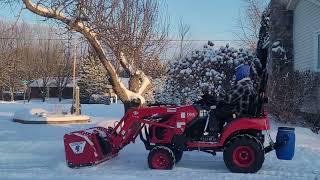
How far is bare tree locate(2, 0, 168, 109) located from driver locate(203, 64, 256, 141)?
5.70 metres

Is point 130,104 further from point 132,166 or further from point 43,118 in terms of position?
point 43,118

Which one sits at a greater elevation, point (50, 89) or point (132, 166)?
point (132, 166)

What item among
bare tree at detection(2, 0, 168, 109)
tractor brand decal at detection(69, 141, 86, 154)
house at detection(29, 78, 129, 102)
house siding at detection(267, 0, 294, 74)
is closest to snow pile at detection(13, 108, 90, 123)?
bare tree at detection(2, 0, 168, 109)

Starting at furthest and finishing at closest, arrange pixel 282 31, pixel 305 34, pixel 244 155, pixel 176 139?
1. pixel 282 31
2. pixel 305 34
3. pixel 176 139
4. pixel 244 155

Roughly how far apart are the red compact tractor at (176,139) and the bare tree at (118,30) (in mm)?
5009

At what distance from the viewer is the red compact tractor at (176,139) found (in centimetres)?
905

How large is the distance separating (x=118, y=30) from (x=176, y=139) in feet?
21.7

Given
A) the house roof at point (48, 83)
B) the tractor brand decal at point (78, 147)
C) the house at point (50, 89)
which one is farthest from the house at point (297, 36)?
the house at point (50, 89)

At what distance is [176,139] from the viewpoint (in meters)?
9.40

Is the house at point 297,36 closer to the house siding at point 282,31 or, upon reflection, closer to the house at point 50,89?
the house siding at point 282,31

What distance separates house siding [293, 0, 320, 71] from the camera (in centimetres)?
1870

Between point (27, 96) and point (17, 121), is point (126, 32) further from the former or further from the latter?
point (27, 96)

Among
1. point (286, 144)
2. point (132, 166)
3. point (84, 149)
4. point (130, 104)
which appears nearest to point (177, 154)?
point (132, 166)

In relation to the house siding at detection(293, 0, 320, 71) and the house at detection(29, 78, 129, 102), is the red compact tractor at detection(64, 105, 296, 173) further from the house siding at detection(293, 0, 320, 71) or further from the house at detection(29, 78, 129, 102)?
the house at detection(29, 78, 129, 102)
